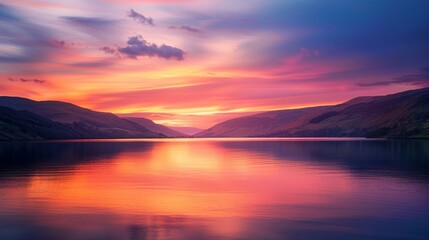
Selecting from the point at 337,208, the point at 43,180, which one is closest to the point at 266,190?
the point at 337,208

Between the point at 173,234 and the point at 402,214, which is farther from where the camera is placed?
the point at 402,214

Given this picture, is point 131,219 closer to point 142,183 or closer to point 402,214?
point 402,214

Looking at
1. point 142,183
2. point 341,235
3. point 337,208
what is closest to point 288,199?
point 337,208

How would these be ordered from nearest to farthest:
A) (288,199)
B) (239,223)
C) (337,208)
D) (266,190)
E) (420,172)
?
(239,223)
(337,208)
(288,199)
(266,190)
(420,172)

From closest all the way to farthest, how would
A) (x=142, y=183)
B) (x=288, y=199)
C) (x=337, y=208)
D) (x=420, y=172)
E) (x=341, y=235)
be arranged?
(x=341, y=235)
(x=337, y=208)
(x=288, y=199)
(x=142, y=183)
(x=420, y=172)

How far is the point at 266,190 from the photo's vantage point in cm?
5212

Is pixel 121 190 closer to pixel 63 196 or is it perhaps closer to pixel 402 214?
pixel 63 196

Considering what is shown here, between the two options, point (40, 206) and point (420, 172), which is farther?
point (420, 172)

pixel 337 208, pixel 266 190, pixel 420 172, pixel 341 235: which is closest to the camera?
pixel 341 235

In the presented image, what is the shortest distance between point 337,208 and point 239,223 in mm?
11129

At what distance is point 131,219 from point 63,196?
15.8m

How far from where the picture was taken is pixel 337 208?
39.2 metres

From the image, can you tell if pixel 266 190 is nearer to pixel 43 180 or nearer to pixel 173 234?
pixel 173 234

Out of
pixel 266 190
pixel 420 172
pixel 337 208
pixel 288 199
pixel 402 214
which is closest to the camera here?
pixel 402 214
